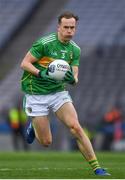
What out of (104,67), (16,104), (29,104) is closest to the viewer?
(29,104)

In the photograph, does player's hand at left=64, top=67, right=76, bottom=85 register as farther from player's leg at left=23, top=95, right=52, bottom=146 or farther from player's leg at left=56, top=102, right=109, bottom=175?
player's leg at left=23, top=95, right=52, bottom=146

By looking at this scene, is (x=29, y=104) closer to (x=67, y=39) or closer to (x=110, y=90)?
(x=67, y=39)

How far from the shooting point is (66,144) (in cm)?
2378

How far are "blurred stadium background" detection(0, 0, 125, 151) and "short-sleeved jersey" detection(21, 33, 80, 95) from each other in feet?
43.9

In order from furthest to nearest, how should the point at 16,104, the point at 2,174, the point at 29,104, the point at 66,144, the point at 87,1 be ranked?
1. the point at 87,1
2. the point at 16,104
3. the point at 66,144
4. the point at 29,104
5. the point at 2,174

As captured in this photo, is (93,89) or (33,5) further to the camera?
(33,5)

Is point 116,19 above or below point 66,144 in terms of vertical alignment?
above

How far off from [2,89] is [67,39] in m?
18.0

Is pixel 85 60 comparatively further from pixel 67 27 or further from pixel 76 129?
pixel 76 129

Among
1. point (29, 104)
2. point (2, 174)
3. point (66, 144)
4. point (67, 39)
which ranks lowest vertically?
point (66, 144)

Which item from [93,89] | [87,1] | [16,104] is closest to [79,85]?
[93,89]

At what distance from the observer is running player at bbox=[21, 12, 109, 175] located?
9.52 m

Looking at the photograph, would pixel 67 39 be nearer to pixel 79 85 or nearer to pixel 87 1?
pixel 79 85

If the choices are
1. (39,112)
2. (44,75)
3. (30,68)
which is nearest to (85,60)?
(39,112)
